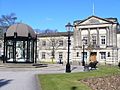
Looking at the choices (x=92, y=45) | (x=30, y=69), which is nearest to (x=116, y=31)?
(x=92, y=45)

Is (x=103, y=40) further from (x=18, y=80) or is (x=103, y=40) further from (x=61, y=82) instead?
(x=61, y=82)

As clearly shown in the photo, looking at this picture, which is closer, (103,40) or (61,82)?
(61,82)

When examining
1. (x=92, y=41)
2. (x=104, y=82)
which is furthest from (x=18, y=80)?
(x=92, y=41)

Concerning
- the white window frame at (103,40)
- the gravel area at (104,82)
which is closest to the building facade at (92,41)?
the white window frame at (103,40)

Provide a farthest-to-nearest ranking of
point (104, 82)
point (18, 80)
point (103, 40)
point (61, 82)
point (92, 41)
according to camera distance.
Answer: point (92, 41) < point (103, 40) < point (104, 82) < point (18, 80) < point (61, 82)

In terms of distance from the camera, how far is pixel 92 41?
242 feet

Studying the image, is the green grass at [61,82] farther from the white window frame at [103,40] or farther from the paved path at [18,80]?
the white window frame at [103,40]

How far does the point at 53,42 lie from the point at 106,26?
16076 mm

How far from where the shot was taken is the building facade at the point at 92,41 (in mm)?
70188

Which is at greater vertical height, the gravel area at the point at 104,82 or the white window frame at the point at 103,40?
the white window frame at the point at 103,40

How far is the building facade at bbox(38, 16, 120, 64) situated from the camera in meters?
70.2

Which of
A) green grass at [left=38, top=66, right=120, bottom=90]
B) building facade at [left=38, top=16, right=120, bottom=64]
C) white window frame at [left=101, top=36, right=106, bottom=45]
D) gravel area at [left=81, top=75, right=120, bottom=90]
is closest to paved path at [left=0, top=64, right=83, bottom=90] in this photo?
green grass at [left=38, top=66, right=120, bottom=90]

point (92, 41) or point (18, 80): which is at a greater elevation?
point (92, 41)

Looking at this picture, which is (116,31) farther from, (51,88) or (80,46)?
(51,88)
